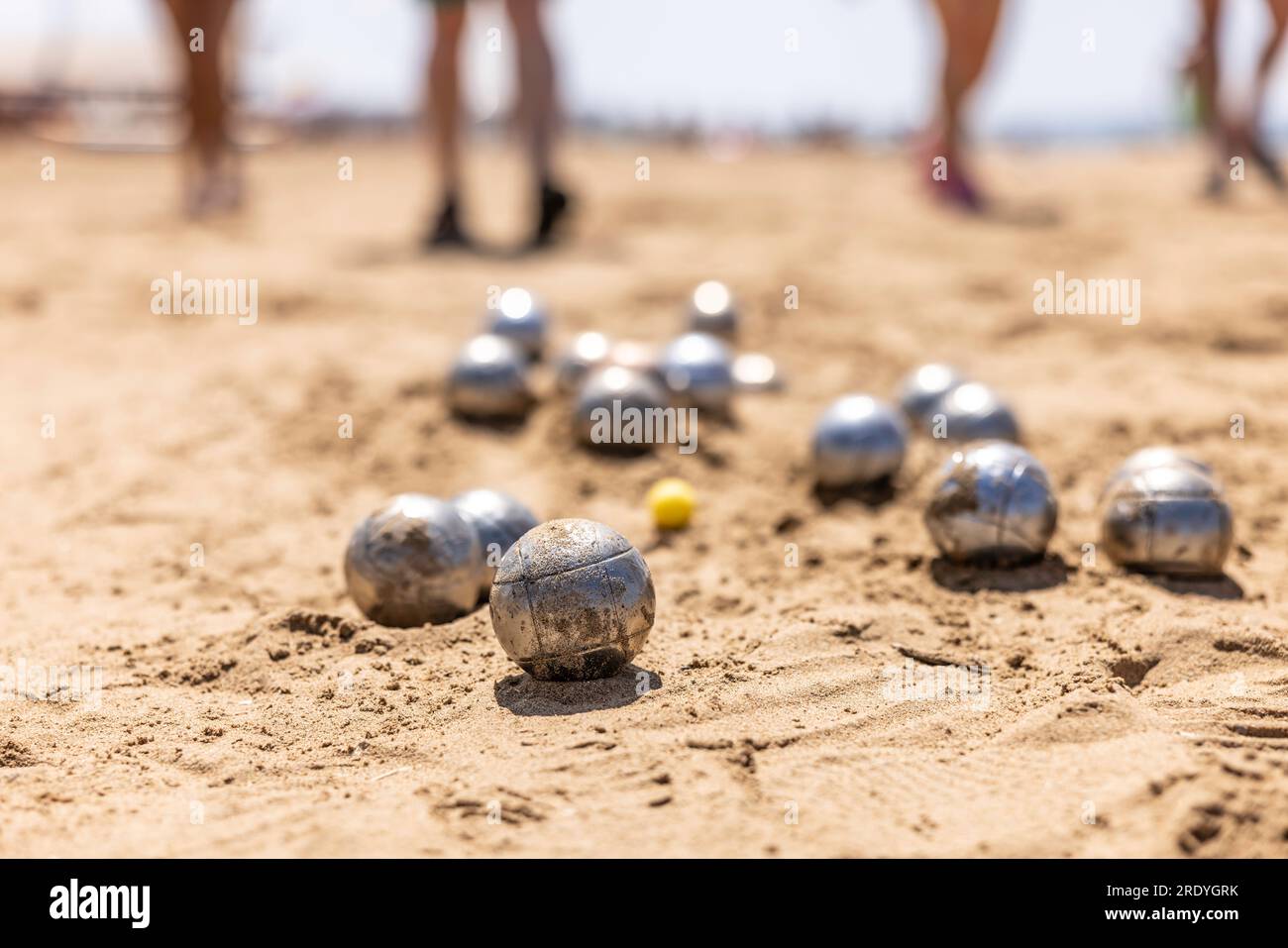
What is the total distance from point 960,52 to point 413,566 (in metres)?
9.46

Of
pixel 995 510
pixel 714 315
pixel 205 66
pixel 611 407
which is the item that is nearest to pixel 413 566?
pixel 995 510

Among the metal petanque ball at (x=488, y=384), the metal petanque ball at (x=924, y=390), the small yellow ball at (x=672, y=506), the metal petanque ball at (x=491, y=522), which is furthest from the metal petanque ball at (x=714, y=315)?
the metal petanque ball at (x=491, y=522)

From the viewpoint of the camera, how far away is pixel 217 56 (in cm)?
1181

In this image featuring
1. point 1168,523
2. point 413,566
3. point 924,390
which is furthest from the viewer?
point 924,390

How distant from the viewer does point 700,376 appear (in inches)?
284

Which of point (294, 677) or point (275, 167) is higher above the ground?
point (275, 167)

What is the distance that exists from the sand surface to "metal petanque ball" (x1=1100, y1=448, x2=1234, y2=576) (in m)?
0.14

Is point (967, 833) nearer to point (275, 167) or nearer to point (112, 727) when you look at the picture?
point (112, 727)

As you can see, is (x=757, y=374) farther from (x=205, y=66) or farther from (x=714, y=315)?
(x=205, y=66)

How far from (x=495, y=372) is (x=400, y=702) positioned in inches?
142

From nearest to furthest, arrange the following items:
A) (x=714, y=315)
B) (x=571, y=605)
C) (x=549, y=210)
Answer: (x=571, y=605)
(x=714, y=315)
(x=549, y=210)

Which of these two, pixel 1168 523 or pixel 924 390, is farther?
pixel 924 390
